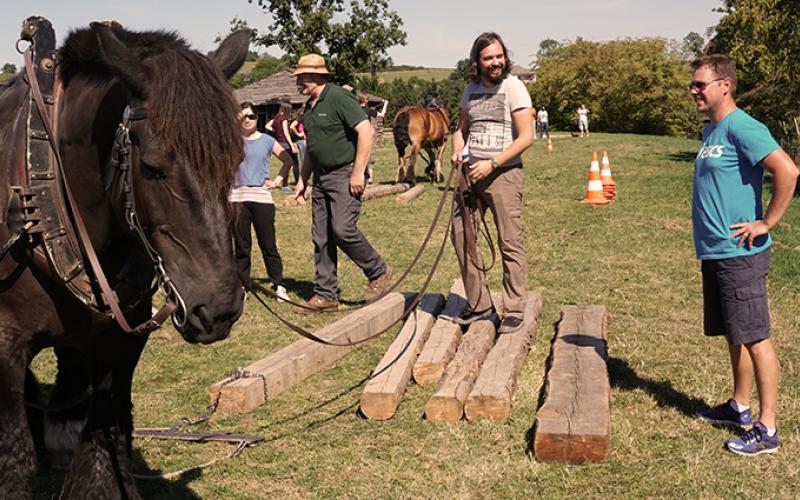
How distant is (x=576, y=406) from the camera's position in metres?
4.28

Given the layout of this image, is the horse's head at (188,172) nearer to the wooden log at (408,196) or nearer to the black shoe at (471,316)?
the black shoe at (471,316)

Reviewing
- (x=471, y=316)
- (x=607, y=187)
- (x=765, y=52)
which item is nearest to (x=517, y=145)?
(x=471, y=316)

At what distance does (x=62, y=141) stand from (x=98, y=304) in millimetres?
629

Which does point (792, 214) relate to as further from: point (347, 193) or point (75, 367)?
point (75, 367)

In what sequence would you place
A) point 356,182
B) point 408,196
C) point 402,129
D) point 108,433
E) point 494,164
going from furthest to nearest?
point 402,129
point 408,196
point 356,182
point 494,164
point 108,433

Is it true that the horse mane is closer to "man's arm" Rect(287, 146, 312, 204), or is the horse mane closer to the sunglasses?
the sunglasses

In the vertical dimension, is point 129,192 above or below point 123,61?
below

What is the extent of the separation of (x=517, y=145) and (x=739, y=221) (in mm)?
1818

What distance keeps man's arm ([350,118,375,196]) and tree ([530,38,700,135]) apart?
44250 millimetres

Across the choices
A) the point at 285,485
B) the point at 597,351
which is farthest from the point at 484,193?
the point at 285,485

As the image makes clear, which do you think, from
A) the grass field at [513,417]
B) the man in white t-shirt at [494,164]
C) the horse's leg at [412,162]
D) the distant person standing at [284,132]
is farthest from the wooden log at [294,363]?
the horse's leg at [412,162]

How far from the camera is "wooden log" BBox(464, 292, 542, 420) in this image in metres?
4.62

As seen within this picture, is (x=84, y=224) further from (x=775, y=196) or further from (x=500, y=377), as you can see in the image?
(x=775, y=196)

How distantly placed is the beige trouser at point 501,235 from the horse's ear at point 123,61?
3.63 metres
